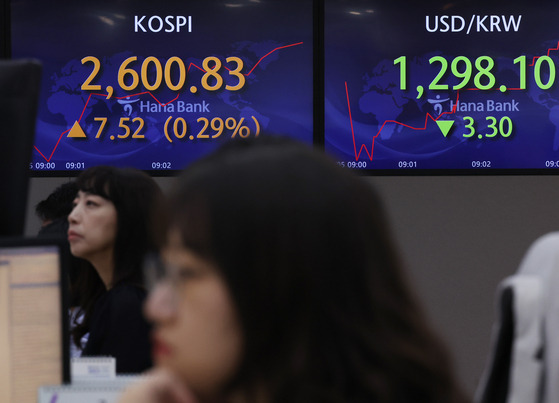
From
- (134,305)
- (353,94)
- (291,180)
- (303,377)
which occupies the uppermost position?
(353,94)

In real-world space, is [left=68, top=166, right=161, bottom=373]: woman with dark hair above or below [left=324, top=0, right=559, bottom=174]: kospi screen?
below

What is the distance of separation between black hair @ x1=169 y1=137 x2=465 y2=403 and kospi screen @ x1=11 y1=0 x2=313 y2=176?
2.73 m

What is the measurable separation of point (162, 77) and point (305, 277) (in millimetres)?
2856

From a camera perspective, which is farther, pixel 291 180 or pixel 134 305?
pixel 134 305

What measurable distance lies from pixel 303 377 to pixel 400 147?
283cm

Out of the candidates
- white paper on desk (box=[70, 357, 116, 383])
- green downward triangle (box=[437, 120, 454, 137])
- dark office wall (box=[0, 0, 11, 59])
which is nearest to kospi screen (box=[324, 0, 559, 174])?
green downward triangle (box=[437, 120, 454, 137])

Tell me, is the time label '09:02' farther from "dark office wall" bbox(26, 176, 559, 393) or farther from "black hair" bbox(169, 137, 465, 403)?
"black hair" bbox(169, 137, 465, 403)

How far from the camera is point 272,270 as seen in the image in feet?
1.94

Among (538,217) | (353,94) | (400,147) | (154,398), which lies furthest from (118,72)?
(154,398)

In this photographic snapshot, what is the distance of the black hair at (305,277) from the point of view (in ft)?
1.95

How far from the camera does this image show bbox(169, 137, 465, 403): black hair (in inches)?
23.4

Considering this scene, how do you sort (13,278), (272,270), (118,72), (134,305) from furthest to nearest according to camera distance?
(118,72) < (134,305) < (13,278) < (272,270)

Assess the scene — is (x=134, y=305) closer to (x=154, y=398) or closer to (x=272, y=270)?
(x=154, y=398)

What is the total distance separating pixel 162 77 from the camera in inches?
131
